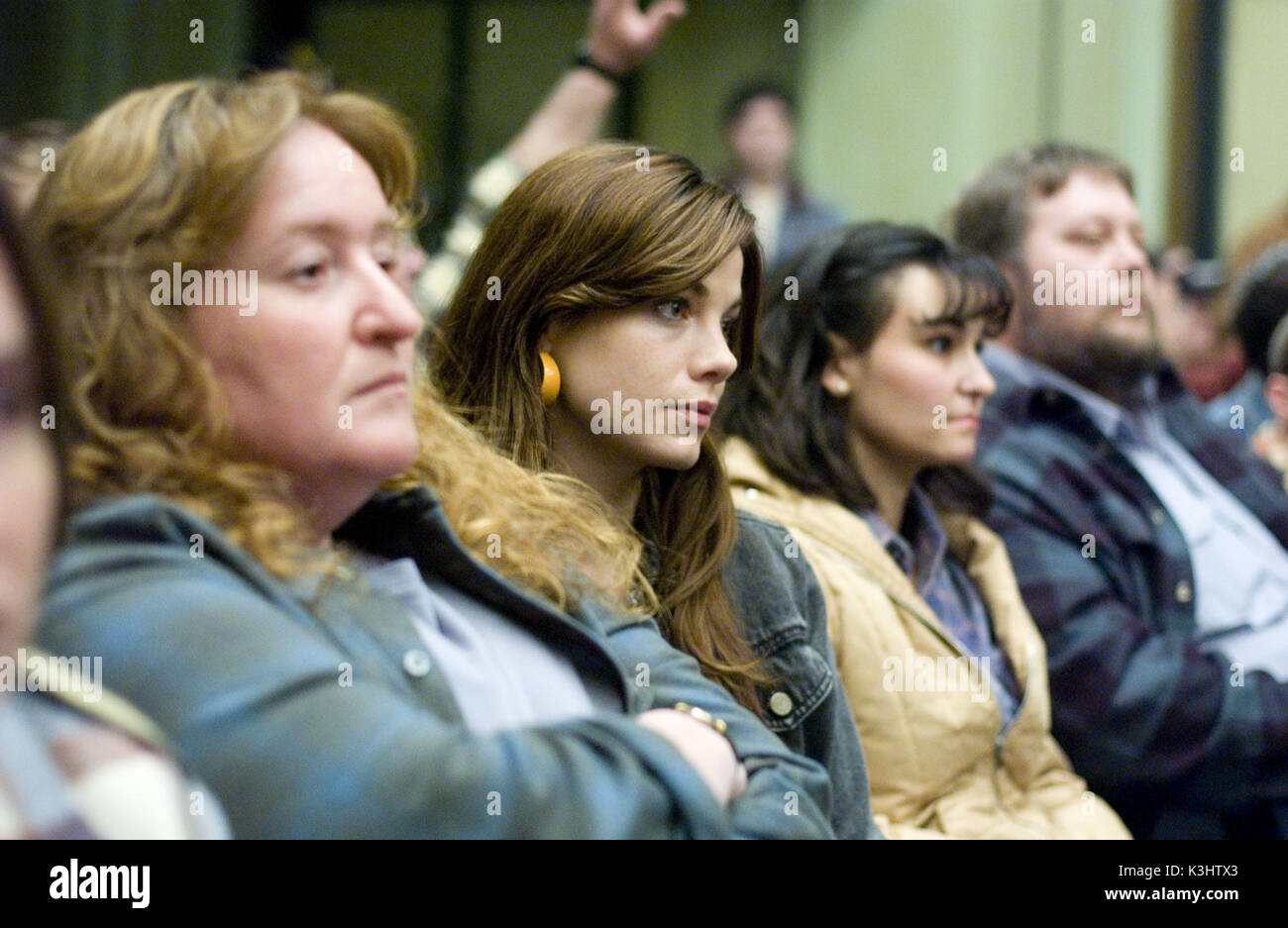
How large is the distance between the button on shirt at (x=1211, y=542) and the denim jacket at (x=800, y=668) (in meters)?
1.37

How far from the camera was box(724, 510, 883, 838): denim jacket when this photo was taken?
2.36m

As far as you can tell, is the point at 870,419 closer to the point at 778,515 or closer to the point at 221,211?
the point at 778,515

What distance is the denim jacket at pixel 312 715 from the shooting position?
138cm

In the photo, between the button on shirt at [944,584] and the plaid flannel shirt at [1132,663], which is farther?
the plaid flannel shirt at [1132,663]

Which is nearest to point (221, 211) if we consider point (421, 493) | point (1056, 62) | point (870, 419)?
point (421, 493)

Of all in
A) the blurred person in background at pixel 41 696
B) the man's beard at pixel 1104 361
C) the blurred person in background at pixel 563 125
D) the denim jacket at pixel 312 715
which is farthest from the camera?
the man's beard at pixel 1104 361

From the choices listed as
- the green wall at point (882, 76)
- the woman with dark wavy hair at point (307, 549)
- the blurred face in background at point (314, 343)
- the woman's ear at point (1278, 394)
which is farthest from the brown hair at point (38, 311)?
the green wall at point (882, 76)

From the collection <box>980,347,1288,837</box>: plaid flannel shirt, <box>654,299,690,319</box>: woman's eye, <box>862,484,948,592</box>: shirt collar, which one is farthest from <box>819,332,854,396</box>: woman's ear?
<box>654,299,690,319</box>: woman's eye

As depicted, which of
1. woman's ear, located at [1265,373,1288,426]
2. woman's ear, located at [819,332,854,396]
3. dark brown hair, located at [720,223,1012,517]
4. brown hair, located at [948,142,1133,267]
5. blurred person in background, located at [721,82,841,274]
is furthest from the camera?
blurred person in background, located at [721,82,841,274]

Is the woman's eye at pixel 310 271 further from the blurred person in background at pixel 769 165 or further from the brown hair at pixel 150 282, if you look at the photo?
the blurred person in background at pixel 769 165

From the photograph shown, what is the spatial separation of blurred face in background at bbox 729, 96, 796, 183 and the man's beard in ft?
7.95

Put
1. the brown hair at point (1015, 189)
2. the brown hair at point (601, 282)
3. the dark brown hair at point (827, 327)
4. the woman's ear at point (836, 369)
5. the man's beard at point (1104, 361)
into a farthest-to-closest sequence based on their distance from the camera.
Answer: the brown hair at point (1015, 189)
the man's beard at point (1104, 361)
the woman's ear at point (836, 369)
the dark brown hair at point (827, 327)
the brown hair at point (601, 282)

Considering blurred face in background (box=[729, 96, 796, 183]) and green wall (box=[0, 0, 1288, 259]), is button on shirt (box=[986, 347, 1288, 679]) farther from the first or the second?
green wall (box=[0, 0, 1288, 259])

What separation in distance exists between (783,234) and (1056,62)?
2.48 m
